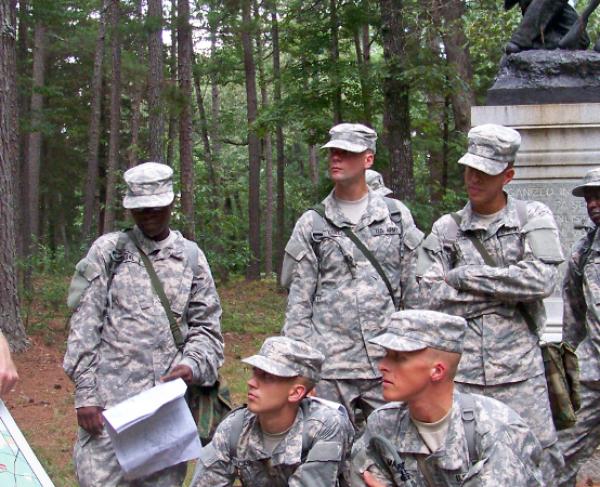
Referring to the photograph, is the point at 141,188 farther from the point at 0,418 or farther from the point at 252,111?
the point at 252,111

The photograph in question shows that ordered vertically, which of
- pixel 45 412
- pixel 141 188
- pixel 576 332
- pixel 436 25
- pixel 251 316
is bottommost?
pixel 251 316

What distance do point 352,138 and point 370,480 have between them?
213 centimetres

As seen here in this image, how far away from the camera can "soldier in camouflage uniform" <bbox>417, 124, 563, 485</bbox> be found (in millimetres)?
4602

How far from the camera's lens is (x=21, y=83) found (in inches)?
849

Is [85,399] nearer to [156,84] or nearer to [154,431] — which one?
[154,431]

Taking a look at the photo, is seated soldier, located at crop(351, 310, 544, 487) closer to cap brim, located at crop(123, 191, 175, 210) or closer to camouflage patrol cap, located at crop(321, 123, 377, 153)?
cap brim, located at crop(123, 191, 175, 210)

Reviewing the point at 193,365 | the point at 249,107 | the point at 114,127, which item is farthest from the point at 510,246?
the point at 249,107

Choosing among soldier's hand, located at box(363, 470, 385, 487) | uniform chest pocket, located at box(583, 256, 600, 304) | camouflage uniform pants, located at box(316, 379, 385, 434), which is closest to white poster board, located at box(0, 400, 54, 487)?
soldier's hand, located at box(363, 470, 385, 487)

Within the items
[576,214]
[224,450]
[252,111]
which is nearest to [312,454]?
[224,450]

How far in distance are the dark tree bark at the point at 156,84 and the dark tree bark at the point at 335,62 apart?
2995mm

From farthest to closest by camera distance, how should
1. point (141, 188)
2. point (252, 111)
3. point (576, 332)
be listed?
1. point (252, 111)
2. point (576, 332)
3. point (141, 188)

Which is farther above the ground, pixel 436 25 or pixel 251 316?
pixel 436 25

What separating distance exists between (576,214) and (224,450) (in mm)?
4041

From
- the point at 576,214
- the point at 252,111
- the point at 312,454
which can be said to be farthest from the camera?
the point at 252,111
